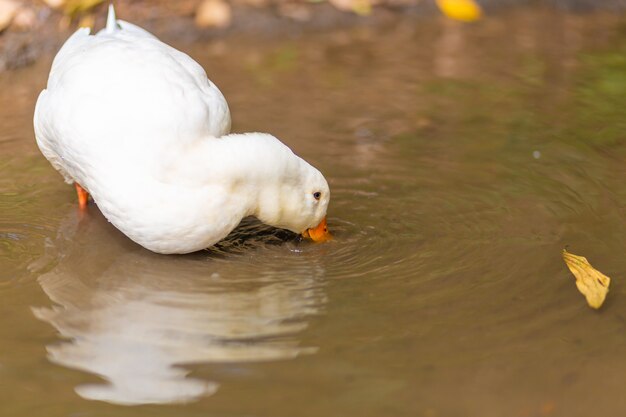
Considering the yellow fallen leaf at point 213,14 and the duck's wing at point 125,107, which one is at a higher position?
the duck's wing at point 125,107

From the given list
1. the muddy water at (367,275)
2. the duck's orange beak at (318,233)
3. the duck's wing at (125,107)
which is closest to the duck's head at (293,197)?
the duck's orange beak at (318,233)

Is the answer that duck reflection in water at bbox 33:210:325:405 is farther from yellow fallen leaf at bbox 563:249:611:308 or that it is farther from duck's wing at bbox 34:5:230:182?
yellow fallen leaf at bbox 563:249:611:308

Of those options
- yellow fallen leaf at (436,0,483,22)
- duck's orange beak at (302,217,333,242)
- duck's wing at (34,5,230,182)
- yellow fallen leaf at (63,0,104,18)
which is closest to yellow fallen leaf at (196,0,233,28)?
yellow fallen leaf at (63,0,104,18)

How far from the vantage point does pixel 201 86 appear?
377 cm

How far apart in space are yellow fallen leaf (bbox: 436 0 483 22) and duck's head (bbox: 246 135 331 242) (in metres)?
3.50

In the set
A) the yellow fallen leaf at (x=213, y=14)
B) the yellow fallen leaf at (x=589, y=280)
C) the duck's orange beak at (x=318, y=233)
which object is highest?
the yellow fallen leaf at (x=213, y=14)

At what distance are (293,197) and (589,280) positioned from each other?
118 centimetres

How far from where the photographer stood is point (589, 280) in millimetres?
3467

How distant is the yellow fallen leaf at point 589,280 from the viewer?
3.36 m

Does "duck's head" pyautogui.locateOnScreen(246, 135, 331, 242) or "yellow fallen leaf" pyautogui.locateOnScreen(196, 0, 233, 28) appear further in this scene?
"yellow fallen leaf" pyautogui.locateOnScreen(196, 0, 233, 28)

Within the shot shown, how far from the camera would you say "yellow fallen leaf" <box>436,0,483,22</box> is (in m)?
6.93

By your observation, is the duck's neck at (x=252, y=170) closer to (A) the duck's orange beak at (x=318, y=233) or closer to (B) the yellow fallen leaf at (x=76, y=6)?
(A) the duck's orange beak at (x=318, y=233)

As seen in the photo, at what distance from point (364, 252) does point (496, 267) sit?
534mm

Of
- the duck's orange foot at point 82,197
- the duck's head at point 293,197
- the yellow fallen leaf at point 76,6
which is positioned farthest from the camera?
the yellow fallen leaf at point 76,6
